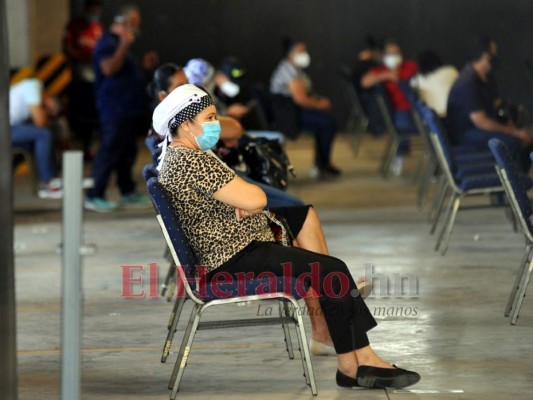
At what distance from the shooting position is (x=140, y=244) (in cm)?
794

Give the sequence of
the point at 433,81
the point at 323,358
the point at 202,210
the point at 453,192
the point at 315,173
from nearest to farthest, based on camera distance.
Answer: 1. the point at 202,210
2. the point at 323,358
3. the point at 453,192
4. the point at 433,81
5. the point at 315,173

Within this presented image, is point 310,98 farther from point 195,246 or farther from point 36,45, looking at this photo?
point 195,246

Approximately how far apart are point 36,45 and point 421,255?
7.30m

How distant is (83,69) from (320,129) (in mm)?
2757

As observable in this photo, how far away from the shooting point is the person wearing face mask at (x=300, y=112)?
1102 centimetres

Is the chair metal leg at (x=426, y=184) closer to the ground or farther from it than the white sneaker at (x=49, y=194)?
farther from it

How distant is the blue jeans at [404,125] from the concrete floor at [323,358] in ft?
5.53

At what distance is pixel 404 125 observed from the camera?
10883mm

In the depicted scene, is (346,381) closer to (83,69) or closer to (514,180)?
(514,180)

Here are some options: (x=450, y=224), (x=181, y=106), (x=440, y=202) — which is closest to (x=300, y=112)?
(x=440, y=202)

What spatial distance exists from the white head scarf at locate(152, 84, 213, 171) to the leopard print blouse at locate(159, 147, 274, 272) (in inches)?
4.8

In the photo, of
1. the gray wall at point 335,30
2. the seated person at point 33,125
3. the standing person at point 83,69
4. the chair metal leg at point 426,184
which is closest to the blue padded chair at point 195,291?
the chair metal leg at point 426,184

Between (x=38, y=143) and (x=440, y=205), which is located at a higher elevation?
(x=440, y=205)

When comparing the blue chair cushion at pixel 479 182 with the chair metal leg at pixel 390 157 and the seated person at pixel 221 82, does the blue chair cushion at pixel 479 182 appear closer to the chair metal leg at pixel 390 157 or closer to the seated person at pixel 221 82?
the seated person at pixel 221 82
